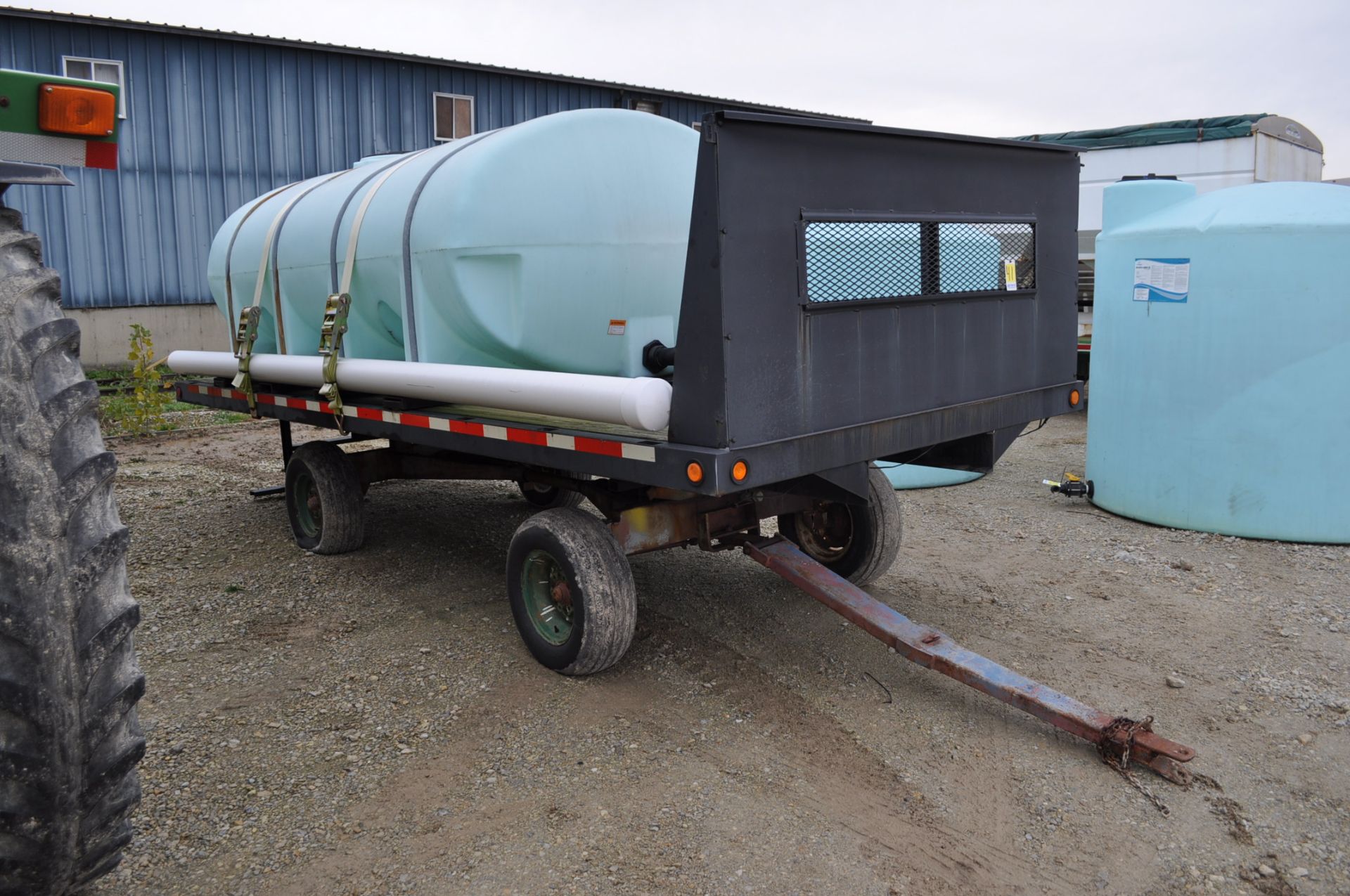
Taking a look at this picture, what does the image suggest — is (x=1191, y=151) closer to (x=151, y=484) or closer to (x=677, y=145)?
(x=677, y=145)

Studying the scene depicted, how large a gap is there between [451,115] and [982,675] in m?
14.1

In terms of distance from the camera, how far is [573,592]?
405cm

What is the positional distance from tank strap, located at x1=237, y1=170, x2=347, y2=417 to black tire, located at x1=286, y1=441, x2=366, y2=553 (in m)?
0.47

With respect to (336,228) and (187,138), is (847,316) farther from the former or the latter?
(187,138)

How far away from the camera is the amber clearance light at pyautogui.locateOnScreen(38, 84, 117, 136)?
2.43 meters

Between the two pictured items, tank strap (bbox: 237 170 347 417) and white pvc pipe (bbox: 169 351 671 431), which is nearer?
white pvc pipe (bbox: 169 351 671 431)

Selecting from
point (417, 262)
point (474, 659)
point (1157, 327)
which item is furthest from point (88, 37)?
point (1157, 327)


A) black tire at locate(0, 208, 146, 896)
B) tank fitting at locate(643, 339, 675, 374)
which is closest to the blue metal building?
tank fitting at locate(643, 339, 675, 374)

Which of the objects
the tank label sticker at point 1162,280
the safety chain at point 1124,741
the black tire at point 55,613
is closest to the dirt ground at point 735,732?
the safety chain at point 1124,741

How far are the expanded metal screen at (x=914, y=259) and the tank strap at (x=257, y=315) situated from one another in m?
3.53

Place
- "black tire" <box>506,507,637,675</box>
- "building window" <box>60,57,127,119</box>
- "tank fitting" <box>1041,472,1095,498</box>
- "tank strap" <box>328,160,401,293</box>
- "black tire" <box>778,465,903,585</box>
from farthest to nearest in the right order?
"building window" <box>60,57,127,119</box> < "tank fitting" <box>1041,472,1095,498</box> < "tank strap" <box>328,160,401,293</box> < "black tire" <box>778,465,903,585</box> < "black tire" <box>506,507,637,675</box>

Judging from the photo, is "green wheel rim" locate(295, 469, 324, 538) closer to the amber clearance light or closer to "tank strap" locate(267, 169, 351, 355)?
"tank strap" locate(267, 169, 351, 355)

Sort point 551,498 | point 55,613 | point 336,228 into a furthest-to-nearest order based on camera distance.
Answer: point 551,498
point 336,228
point 55,613

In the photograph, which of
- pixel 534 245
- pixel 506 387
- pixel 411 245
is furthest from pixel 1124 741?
pixel 411 245
